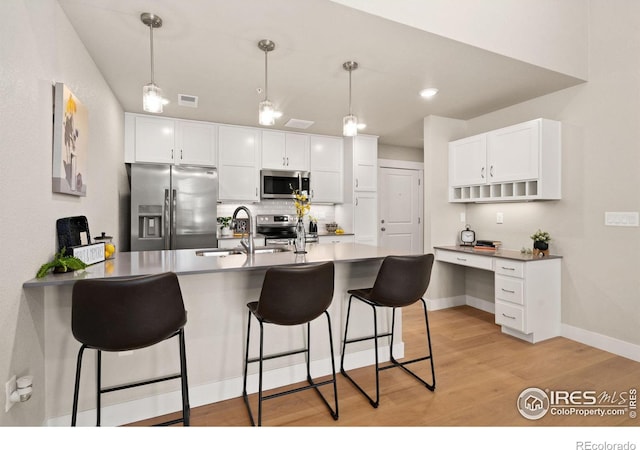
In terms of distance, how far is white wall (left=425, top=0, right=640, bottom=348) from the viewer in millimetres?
2785

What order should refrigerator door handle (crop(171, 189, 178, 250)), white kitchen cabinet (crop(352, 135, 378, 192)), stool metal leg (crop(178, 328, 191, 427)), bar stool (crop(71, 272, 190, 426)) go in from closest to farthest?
bar stool (crop(71, 272, 190, 426)) < stool metal leg (crop(178, 328, 191, 427)) < refrigerator door handle (crop(171, 189, 178, 250)) < white kitchen cabinet (crop(352, 135, 378, 192))

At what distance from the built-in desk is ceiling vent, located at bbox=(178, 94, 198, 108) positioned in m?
3.58

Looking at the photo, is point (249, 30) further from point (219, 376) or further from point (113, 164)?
point (219, 376)

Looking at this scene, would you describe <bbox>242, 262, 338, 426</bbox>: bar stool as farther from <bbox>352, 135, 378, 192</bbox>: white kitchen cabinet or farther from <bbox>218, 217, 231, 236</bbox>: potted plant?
<bbox>352, 135, 378, 192</bbox>: white kitchen cabinet

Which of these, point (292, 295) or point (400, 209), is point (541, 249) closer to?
point (400, 209)

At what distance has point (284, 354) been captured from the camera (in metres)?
2.22

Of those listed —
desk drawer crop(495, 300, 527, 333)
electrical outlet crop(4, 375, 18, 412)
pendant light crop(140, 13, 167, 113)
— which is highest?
pendant light crop(140, 13, 167, 113)

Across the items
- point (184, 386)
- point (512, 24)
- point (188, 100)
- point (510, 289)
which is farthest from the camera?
point (188, 100)

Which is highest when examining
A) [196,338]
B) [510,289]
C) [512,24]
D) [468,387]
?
[512,24]

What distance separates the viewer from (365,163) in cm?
506

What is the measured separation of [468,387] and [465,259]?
177 cm

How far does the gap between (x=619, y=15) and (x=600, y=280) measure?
2.35 m

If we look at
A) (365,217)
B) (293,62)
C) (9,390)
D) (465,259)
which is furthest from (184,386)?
(365,217)

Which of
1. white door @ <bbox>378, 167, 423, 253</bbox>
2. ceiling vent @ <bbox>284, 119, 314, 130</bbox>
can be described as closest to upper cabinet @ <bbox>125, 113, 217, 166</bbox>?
ceiling vent @ <bbox>284, 119, 314, 130</bbox>
